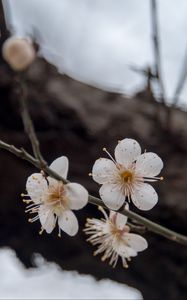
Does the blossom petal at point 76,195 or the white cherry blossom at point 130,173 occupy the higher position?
the blossom petal at point 76,195

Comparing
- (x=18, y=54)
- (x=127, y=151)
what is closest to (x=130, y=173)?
(x=127, y=151)

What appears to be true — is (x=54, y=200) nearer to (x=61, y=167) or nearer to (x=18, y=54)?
(x=61, y=167)

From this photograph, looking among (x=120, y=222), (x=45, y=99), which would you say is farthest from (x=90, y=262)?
(x=120, y=222)

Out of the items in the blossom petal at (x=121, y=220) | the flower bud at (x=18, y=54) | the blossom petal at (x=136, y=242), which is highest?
the flower bud at (x=18, y=54)

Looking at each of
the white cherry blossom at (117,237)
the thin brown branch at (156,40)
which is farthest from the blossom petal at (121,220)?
the thin brown branch at (156,40)

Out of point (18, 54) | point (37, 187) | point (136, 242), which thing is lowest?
point (136, 242)

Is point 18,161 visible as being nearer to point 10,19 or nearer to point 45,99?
point 45,99

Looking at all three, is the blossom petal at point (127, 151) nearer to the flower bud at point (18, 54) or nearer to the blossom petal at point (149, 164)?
the blossom petal at point (149, 164)
